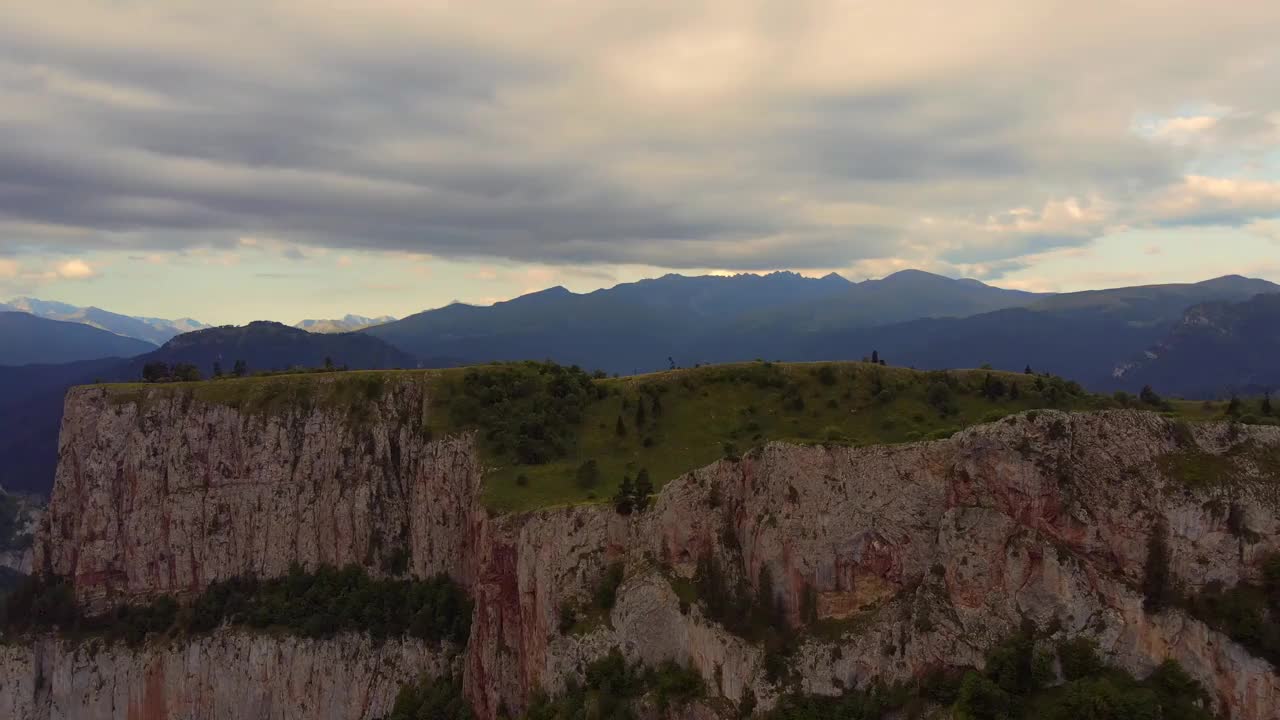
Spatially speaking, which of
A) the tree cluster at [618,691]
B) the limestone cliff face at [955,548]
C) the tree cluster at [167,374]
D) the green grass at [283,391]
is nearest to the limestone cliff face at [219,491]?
the green grass at [283,391]

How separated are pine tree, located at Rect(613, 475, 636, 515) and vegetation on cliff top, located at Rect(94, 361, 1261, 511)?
435 centimetres

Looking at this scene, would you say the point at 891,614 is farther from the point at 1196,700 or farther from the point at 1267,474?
the point at 1267,474

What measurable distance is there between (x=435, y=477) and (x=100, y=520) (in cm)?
4263

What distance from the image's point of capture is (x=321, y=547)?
94688 millimetres

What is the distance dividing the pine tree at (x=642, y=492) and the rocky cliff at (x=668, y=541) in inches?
49.1

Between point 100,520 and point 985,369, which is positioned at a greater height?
point 985,369

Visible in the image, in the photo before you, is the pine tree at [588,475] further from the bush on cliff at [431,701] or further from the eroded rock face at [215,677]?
the eroded rock face at [215,677]

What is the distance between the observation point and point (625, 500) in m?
70.2

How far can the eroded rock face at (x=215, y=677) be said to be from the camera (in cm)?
8750

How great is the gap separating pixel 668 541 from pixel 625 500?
5572 millimetres

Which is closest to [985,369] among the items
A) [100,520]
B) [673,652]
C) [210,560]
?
[673,652]

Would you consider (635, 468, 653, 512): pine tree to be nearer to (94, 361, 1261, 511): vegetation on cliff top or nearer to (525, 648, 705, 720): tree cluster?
(94, 361, 1261, 511): vegetation on cliff top

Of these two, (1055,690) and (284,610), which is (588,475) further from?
(1055,690)

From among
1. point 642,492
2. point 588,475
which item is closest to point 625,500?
point 642,492
